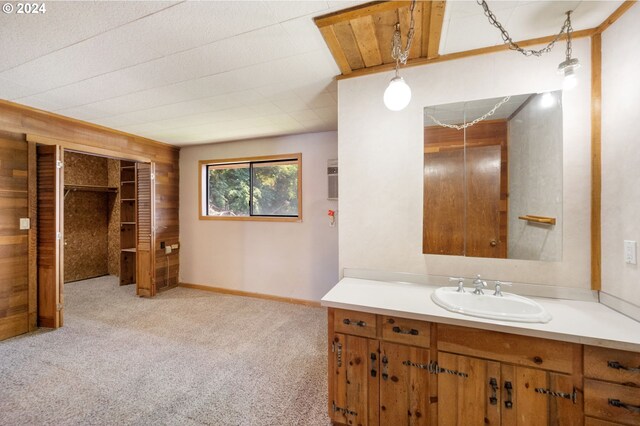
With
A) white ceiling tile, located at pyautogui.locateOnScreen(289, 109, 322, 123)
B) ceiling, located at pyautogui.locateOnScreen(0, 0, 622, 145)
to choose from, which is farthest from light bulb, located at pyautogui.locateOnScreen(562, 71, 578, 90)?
white ceiling tile, located at pyautogui.locateOnScreen(289, 109, 322, 123)

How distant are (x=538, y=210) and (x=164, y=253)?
4.72m

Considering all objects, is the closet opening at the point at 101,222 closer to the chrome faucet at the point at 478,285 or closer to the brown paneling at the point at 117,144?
the brown paneling at the point at 117,144

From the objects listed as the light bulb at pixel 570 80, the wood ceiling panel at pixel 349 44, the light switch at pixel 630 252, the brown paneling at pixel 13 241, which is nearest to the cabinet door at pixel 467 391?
the light switch at pixel 630 252

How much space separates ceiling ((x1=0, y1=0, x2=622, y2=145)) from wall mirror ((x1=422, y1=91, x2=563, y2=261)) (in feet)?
1.48

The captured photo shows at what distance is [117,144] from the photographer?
138 inches

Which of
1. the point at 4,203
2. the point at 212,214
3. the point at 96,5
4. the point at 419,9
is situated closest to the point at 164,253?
the point at 212,214

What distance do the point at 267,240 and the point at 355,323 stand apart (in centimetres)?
262

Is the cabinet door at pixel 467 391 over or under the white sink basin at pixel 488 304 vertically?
under

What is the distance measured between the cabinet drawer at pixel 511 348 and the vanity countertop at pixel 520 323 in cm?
5

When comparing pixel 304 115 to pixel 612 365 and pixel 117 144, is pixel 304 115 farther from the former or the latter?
pixel 612 365

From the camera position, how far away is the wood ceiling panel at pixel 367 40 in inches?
57.3

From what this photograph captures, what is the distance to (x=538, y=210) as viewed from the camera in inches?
64.4

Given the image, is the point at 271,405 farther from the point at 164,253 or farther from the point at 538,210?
the point at 164,253

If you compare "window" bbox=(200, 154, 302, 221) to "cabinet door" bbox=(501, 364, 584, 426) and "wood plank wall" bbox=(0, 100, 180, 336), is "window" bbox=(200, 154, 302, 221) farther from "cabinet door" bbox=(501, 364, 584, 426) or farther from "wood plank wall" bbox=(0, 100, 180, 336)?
"cabinet door" bbox=(501, 364, 584, 426)
